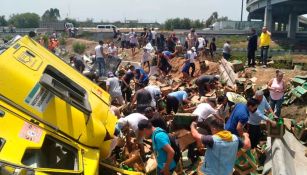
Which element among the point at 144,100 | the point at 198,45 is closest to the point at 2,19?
the point at 198,45

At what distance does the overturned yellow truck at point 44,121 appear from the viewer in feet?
16.0

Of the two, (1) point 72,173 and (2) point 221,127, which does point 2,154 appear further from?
(2) point 221,127

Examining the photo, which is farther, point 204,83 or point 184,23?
point 184,23

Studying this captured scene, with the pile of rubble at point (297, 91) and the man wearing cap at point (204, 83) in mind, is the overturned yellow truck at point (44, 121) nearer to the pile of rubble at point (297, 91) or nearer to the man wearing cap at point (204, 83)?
the man wearing cap at point (204, 83)

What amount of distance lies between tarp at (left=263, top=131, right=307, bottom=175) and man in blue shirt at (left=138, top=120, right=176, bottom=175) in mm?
2056

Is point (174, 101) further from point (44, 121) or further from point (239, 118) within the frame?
point (44, 121)

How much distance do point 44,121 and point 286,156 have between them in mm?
4932

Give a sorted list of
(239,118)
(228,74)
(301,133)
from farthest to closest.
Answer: (228,74), (301,133), (239,118)

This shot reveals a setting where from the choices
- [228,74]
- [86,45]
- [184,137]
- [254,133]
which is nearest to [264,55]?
[228,74]

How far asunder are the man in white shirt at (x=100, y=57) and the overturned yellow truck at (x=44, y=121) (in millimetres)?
10038

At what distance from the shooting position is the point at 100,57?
55.3 feet

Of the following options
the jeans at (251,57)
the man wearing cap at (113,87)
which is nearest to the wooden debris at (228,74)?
the jeans at (251,57)

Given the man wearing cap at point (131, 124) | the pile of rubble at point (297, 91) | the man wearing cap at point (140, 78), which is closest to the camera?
the man wearing cap at point (131, 124)

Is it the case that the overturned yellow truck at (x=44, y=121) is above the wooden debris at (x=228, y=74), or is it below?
above
